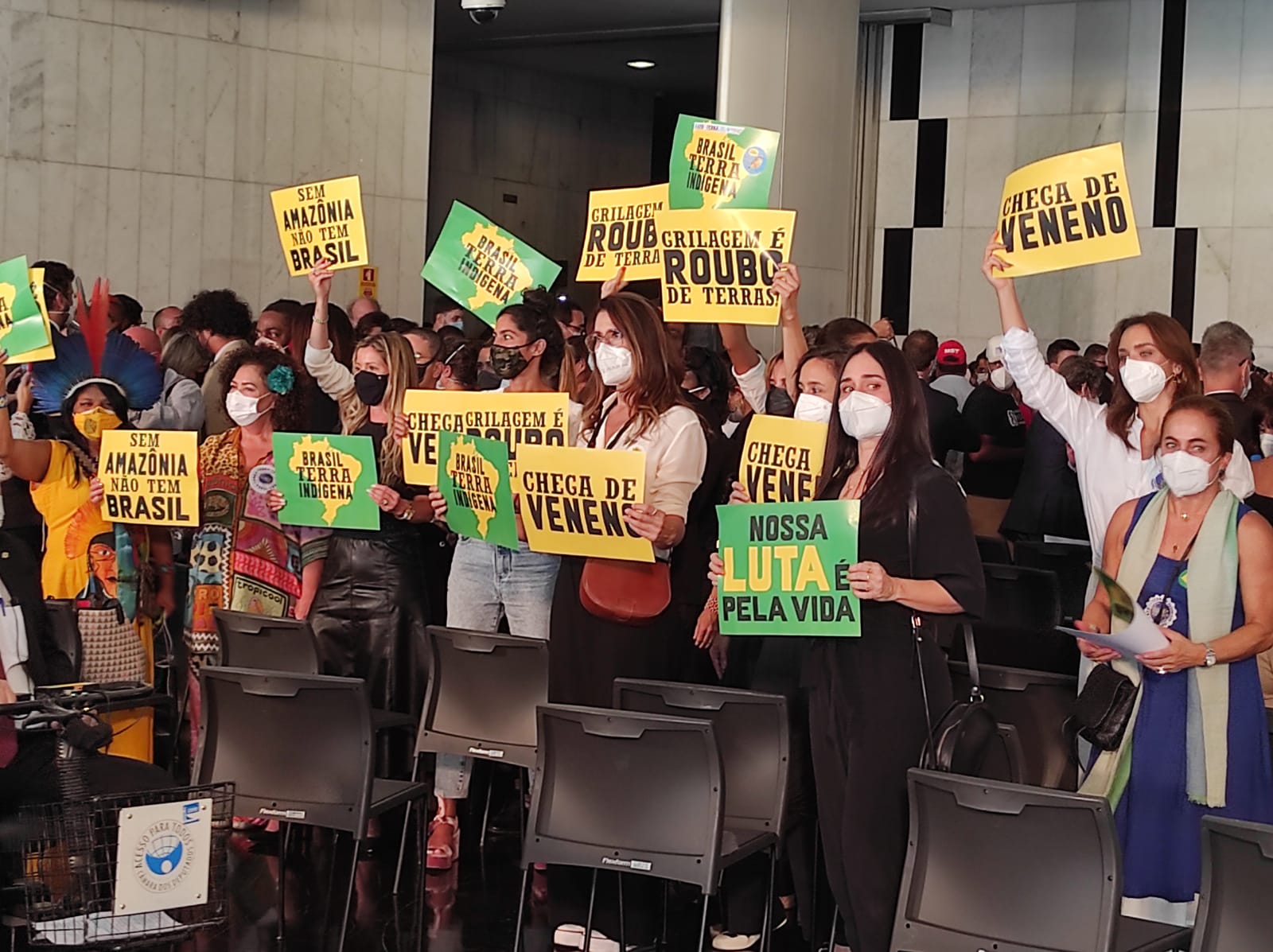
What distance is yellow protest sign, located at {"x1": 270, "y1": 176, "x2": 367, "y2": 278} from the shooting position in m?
6.85

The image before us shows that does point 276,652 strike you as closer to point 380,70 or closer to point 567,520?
point 567,520

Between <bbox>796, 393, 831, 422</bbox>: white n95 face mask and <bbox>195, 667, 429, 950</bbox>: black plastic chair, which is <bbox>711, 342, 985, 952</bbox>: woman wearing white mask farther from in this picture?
<bbox>195, 667, 429, 950</bbox>: black plastic chair

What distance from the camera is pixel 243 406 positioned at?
631 cm

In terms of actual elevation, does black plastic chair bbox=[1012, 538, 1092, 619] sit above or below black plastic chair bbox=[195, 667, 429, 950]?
above

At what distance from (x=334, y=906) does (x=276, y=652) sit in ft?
2.73

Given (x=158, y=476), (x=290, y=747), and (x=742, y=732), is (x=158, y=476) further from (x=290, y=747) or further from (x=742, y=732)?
(x=742, y=732)

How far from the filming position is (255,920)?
17.6 ft

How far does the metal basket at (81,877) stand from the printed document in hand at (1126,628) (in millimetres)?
2154

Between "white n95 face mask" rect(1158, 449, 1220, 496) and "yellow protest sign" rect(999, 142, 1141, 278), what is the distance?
945mm

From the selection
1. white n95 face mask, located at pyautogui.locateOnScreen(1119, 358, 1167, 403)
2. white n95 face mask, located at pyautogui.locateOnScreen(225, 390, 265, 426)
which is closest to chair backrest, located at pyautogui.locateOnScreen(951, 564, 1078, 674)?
white n95 face mask, located at pyautogui.locateOnScreen(1119, 358, 1167, 403)

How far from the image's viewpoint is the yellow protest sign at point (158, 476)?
6195 mm

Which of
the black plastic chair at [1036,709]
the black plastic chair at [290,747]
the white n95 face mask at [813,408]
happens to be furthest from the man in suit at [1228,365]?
the black plastic chair at [290,747]

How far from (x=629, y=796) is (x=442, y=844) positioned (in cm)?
183

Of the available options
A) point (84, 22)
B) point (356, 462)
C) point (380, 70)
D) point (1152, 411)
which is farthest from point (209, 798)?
point (380, 70)
